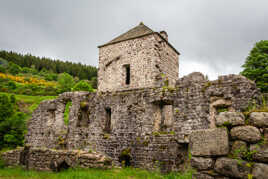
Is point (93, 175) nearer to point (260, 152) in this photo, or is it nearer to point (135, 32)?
point (260, 152)

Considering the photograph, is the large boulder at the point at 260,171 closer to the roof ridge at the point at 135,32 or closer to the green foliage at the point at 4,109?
the roof ridge at the point at 135,32

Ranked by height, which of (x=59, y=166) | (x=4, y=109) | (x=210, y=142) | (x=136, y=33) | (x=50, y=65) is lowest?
(x=59, y=166)

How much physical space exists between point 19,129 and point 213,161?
16090 millimetres

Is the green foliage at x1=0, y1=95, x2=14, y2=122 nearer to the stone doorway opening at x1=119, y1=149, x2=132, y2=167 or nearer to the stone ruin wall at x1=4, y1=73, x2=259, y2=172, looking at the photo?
the stone ruin wall at x1=4, y1=73, x2=259, y2=172

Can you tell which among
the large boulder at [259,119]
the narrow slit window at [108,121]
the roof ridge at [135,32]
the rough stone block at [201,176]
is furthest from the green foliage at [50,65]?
the large boulder at [259,119]

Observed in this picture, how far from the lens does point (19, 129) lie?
16.6 metres

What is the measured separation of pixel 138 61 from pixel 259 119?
597 inches

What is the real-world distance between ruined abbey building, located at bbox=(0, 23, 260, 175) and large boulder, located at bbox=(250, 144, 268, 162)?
5443 mm

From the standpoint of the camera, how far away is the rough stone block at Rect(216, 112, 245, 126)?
12.8 feet

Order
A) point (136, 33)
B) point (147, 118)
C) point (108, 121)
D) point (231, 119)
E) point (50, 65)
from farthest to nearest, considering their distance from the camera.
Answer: point (50, 65) < point (136, 33) < point (108, 121) < point (147, 118) < point (231, 119)

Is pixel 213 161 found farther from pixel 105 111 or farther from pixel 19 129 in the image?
pixel 19 129

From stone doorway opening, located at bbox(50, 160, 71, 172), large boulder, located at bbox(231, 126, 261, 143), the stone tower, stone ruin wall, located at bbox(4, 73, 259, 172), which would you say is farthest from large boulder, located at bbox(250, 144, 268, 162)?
the stone tower

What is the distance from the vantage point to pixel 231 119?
13.1 ft

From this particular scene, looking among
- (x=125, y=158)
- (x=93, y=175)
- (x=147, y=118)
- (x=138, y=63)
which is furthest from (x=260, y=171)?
(x=138, y=63)
